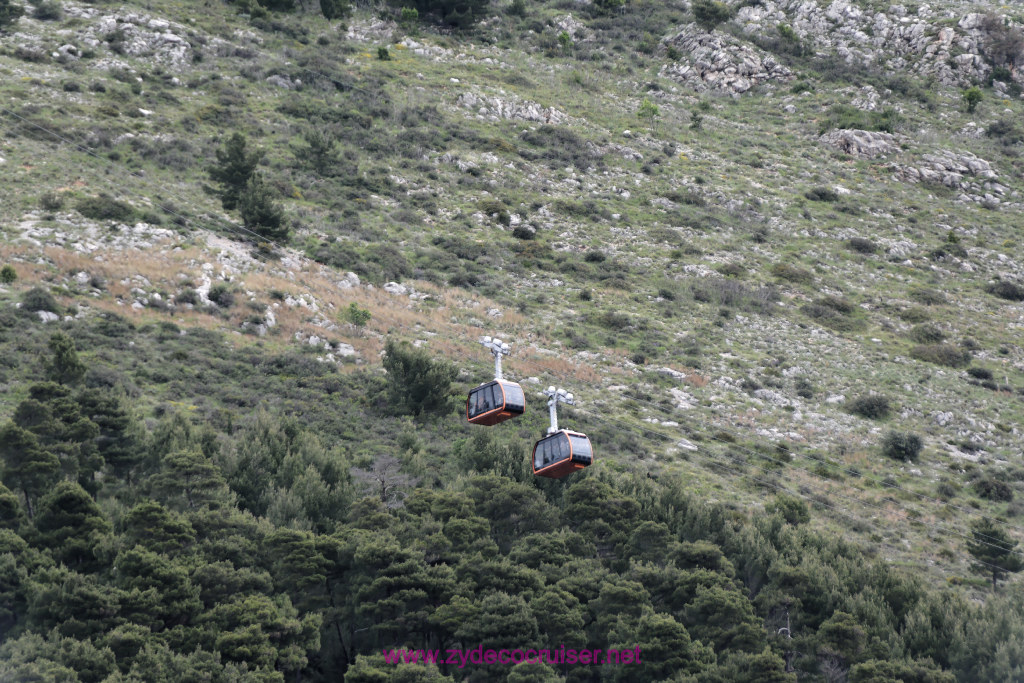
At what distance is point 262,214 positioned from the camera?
5678 cm

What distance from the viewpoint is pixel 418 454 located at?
1657 inches

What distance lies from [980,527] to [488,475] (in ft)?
64.5

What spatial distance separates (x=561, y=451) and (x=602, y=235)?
4058 centimetres

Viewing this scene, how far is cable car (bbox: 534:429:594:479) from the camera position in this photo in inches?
1242

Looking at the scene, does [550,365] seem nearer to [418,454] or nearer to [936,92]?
[418,454]

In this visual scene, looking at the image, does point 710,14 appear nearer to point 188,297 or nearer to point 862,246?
point 862,246

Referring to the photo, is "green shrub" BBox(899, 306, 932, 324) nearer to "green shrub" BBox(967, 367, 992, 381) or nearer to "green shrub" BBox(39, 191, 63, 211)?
"green shrub" BBox(967, 367, 992, 381)

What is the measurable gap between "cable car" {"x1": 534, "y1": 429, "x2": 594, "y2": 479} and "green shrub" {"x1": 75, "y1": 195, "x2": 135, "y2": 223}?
105 feet

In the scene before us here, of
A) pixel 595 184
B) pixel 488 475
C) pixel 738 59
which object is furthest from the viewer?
pixel 738 59

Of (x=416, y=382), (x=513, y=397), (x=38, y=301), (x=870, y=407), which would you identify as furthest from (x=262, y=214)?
Result: (x=870, y=407)

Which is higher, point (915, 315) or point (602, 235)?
point (915, 315)

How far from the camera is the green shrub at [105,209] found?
176 ft

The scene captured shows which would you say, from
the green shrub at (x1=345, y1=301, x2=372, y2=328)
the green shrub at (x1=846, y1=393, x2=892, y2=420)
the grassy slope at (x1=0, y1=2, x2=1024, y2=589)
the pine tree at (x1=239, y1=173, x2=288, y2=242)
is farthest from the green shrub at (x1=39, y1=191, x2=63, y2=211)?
the green shrub at (x1=846, y1=393, x2=892, y2=420)

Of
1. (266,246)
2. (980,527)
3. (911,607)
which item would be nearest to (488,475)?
(911,607)
